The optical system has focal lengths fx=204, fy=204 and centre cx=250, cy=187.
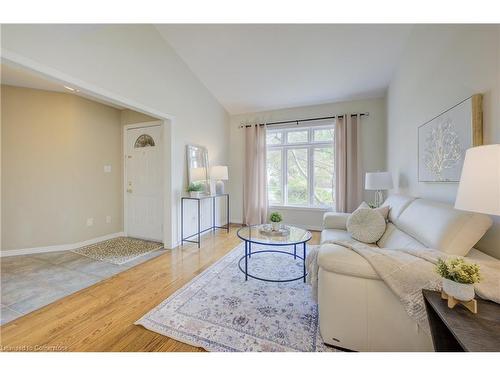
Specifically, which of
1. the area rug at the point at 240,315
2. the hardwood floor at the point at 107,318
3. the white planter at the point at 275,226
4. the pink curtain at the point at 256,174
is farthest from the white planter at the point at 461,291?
the pink curtain at the point at 256,174

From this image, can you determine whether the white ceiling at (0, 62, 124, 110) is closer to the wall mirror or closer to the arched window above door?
the arched window above door

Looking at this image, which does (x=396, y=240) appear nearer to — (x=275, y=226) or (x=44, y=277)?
(x=275, y=226)

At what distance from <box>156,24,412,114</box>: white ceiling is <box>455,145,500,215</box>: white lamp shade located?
252 cm

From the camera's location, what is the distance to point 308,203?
446cm

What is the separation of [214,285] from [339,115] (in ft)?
12.4

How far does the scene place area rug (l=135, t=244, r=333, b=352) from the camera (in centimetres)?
138

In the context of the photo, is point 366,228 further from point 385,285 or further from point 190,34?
point 190,34

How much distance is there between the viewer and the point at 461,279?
0.89 metres

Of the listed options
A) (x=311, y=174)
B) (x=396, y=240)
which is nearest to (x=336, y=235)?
(x=396, y=240)

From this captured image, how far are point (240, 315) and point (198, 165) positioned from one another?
8.95ft

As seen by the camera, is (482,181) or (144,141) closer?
(482,181)

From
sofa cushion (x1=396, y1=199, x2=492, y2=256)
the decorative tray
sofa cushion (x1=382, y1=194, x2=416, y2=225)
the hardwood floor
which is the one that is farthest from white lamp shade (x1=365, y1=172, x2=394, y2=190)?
the hardwood floor

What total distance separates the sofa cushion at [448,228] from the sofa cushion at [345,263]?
55 centimetres

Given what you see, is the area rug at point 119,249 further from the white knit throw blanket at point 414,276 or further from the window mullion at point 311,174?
the window mullion at point 311,174
